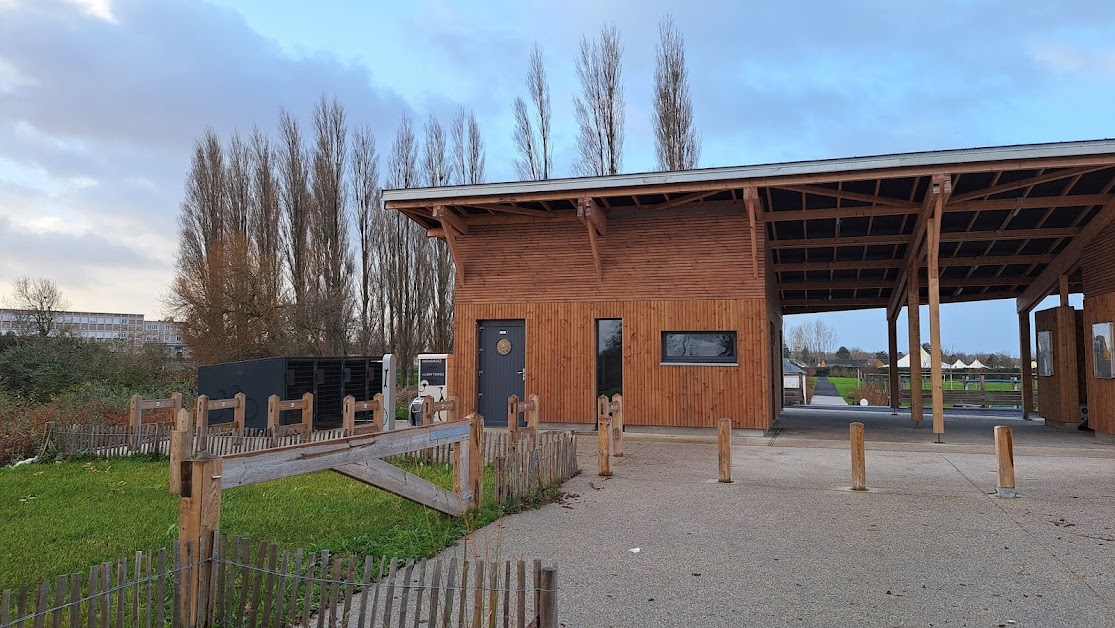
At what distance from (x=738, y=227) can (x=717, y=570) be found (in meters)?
10.2

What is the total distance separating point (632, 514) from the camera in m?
7.05

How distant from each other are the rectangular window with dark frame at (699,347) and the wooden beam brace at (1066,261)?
23.5 ft

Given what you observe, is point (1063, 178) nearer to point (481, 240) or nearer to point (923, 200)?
point (923, 200)

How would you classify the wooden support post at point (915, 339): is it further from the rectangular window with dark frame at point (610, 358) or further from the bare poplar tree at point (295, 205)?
the bare poplar tree at point (295, 205)

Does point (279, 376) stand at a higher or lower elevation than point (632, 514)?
higher

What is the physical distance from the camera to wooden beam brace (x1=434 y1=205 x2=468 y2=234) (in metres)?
15.0

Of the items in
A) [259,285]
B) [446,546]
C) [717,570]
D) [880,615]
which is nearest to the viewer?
[880,615]

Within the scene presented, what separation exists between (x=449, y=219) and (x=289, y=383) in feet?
15.6

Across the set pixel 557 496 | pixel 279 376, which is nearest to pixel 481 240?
pixel 279 376

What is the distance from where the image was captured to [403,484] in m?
5.56

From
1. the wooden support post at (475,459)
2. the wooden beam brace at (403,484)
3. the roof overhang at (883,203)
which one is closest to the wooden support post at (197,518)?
the wooden beam brace at (403,484)

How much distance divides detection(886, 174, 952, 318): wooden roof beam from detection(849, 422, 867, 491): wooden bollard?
19.9 ft

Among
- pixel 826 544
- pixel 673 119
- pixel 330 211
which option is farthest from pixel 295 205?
pixel 826 544

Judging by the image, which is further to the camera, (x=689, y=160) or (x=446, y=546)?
(x=689, y=160)
